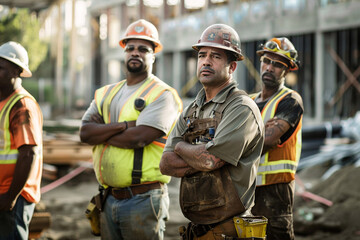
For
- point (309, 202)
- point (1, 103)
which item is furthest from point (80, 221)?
point (1, 103)

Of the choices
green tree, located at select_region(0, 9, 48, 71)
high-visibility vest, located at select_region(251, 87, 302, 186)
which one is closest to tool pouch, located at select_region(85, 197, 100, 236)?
high-visibility vest, located at select_region(251, 87, 302, 186)

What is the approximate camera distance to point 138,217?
426cm

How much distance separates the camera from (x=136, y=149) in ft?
14.4

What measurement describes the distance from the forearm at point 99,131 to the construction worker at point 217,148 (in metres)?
0.89

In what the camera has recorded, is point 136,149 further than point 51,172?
No

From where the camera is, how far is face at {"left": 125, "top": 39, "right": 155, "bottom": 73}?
182 inches

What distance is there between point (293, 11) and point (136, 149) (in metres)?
17.1

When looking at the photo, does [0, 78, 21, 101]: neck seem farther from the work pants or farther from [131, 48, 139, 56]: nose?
the work pants

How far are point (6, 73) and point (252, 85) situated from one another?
61.6 feet

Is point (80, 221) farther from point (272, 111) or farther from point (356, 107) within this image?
point (356, 107)

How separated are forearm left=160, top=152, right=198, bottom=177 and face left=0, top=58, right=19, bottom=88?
1.53 metres

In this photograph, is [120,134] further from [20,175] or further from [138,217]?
[20,175]

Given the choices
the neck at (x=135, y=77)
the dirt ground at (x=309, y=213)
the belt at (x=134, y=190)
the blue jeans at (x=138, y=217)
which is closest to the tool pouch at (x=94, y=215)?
the blue jeans at (x=138, y=217)

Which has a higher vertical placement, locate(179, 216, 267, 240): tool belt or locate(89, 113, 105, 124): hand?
locate(89, 113, 105, 124): hand
